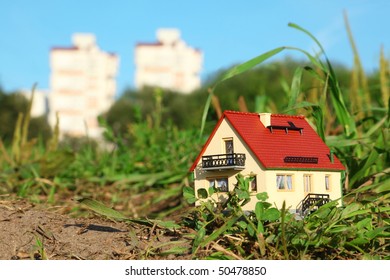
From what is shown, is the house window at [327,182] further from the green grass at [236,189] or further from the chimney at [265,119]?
the chimney at [265,119]

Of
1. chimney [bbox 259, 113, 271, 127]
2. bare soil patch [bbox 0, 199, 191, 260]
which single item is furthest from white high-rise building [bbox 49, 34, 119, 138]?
chimney [bbox 259, 113, 271, 127]

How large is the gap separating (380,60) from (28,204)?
3.04 metres

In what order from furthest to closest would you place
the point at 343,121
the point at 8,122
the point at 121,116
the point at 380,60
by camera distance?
the point at 121,116 → the point at 8,122 → the point at 380,60 → the point at 343,121

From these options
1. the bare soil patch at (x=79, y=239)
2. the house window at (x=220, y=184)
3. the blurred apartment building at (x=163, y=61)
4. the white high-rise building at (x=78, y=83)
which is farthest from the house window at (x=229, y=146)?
the blurred apartment building at (x=163, y=61)

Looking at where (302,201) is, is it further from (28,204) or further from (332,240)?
(28,204)

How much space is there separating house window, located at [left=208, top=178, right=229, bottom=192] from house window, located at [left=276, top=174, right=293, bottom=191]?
0.24m

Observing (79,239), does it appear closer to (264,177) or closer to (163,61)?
(264,177)

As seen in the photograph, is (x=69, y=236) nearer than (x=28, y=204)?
Yes

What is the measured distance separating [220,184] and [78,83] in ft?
371

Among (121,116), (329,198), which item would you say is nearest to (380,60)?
(329,198)

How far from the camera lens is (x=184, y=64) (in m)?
119

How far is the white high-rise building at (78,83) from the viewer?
369ft

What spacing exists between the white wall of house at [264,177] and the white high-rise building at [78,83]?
355 feet
